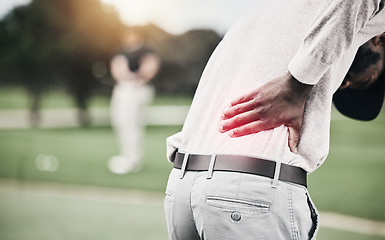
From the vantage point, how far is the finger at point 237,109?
1.50m

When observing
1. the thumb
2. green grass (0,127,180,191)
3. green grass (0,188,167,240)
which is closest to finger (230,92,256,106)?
the thumb

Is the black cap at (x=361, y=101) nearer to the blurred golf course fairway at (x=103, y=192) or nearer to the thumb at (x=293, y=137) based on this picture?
the thumb at (x=293, y=137)

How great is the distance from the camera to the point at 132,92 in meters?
9.28

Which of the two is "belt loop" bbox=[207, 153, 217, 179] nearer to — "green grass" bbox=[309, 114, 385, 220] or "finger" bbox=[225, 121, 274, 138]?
"finger" bbox=[225, 121, 274, 138]

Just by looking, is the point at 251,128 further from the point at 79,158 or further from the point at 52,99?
the point at 52,99

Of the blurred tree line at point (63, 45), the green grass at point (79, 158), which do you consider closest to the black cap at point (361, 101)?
the green grass at point (79, 158)

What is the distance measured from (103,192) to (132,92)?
2.67 meters

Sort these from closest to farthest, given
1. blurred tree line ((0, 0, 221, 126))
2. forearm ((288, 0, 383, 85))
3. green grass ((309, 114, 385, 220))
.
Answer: forearm ((288, 0, 383, 85))
green grass ((309, 114, 385, 220))
blurred tree line ((0, 0, 221, 126))

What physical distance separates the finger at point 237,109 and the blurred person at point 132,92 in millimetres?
7486

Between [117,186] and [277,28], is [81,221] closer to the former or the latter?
[117,186]

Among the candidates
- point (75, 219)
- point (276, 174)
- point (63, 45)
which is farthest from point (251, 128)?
point (63, 45)

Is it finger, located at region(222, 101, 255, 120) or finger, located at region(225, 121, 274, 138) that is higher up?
finger, located at region(222, 101, 255, 120)

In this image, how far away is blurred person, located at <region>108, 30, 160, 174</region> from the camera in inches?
354

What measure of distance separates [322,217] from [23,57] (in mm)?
18372
